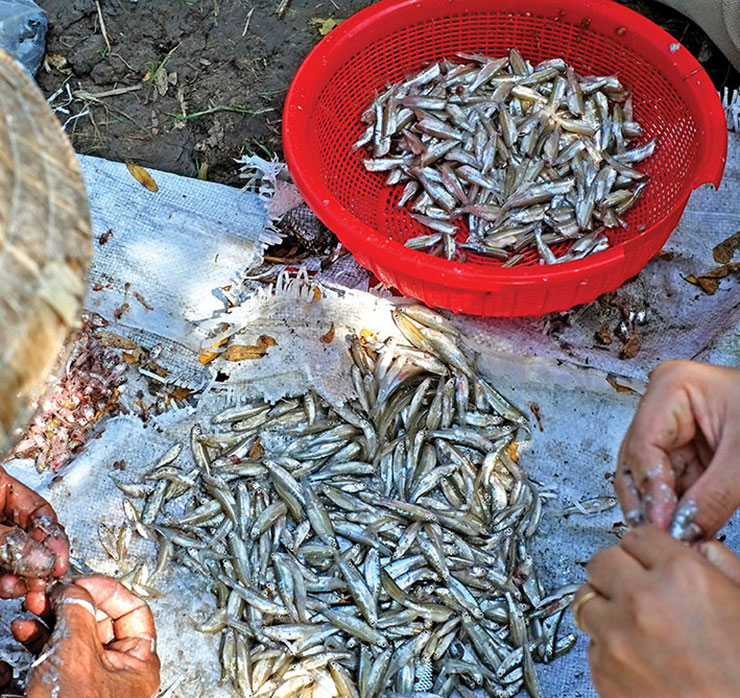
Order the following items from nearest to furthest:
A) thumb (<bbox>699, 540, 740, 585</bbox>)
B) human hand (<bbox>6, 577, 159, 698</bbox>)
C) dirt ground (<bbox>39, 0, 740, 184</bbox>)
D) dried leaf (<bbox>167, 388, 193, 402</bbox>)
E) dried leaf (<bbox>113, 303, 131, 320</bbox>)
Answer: thumb (<bbox>699, 540, 740, 585</bbox>)
human hand (<bbox>6, 577, 159, 698</bbox>)
dried leaf (<bbox>167, 388, 193, 402</bbox>)
dried leaf (<bbox>113, 303, 131, 320</bbox>)
dirt ground (<bbox>39, 0, 740, 184</bbox>)

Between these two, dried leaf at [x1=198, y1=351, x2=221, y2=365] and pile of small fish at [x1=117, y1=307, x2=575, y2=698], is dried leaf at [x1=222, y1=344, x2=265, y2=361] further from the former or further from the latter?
pile of small fish at [x1=117, y1=307, x2=575, y2=698]

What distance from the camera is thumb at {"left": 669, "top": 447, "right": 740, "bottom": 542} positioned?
5.57 feet

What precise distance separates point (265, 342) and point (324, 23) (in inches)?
68.6

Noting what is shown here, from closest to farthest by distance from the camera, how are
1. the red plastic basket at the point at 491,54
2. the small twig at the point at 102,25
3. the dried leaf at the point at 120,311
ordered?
1. the red plastic basket at the point at 491,54
2. the dried leaf at the point at 120,311
3. the small twig at the point at 102,25

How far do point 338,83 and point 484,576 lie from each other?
193 cm

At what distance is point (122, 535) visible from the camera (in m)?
2.92

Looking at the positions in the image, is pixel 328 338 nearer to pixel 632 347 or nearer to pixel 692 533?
pixel 632 347

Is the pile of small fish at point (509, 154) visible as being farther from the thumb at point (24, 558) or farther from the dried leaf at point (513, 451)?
the thumb at point (24, 558)

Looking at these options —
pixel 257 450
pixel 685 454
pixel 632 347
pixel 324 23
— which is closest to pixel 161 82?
pixel 324 23

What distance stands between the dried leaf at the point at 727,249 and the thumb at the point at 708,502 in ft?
6.23

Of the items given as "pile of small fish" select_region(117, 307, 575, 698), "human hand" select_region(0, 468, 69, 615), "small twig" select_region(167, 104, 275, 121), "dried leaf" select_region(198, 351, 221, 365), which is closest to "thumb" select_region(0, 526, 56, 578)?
"human hand" select_region(0, 468, 69, 615)

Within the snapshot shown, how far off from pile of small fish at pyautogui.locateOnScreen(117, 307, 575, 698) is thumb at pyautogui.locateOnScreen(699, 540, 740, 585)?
1241 mm

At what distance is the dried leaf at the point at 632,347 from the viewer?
3.26 m

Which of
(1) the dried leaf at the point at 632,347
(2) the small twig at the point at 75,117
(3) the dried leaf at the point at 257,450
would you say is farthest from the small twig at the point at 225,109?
(1) the dried leaf at the point at 632,347
